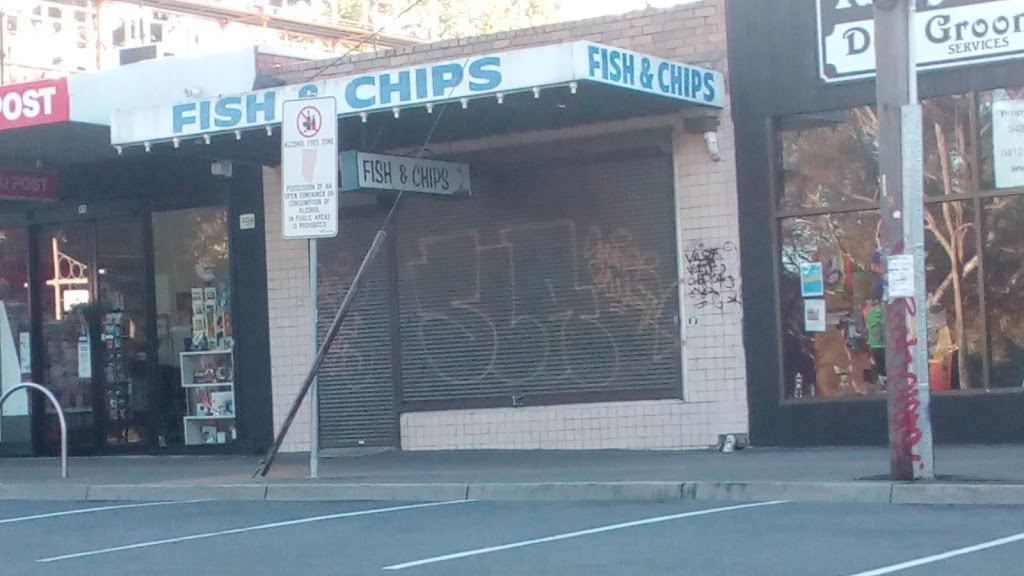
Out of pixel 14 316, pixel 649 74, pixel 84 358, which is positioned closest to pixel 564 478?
pixel 649 74

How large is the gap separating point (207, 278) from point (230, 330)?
0.78m

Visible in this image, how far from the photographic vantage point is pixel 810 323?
1528 centimetres

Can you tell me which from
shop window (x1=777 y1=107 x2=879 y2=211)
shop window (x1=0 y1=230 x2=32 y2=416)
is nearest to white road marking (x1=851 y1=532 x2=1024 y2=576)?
shop window (x1=777 y1=107 x2=879 y2=211)

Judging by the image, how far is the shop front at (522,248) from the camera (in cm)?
1505

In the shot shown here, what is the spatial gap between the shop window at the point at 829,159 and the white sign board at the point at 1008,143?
3.73ft

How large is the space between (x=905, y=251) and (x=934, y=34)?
3747 mm

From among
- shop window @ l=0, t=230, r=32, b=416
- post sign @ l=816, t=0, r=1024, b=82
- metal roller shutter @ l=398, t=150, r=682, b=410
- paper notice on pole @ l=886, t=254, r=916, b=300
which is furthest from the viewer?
shop window @ l=0, t=230, r=32, b=416

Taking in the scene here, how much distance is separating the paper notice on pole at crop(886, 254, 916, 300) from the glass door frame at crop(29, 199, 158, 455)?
10.7 metres

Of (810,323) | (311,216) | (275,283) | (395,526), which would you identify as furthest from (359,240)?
(395,526)

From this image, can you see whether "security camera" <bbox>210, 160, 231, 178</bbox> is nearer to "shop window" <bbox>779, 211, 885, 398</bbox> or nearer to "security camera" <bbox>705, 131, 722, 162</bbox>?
"security camera" <bbox>705, 131, 722, 162</bbox>

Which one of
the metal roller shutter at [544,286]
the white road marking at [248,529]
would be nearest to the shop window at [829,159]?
the metal roller shutter at [544,286]

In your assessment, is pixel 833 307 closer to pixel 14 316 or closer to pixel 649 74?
pixel 649 74

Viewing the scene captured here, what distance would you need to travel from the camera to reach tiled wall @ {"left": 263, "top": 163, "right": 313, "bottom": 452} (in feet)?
58.7

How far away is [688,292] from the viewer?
1554cm
